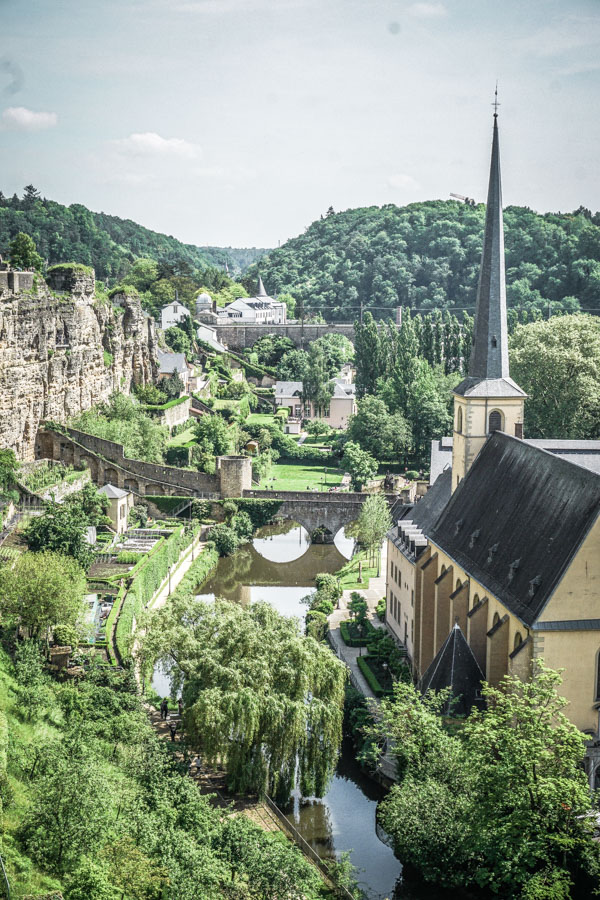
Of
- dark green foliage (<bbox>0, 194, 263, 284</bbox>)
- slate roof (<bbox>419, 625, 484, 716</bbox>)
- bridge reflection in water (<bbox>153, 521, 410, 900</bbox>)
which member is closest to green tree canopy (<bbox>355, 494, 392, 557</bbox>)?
bridge reflection in water (<bbox>153, 521, 410, 900</bbox>)

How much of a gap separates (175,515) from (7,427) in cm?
1232

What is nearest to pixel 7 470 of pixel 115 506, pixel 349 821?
pixel 115 506

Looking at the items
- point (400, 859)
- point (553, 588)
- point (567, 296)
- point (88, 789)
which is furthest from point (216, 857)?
point (567, 296)

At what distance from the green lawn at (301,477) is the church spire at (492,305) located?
38611 mm

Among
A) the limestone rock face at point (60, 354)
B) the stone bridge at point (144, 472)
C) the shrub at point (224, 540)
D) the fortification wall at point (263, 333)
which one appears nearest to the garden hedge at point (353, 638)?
the shrub at point (224, 540)

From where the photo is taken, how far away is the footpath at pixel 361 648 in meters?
35.3

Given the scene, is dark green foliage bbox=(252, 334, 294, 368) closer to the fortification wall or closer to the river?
the fortification wall

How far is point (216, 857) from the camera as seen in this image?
25922 millimetres

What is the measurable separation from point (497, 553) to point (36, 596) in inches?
647

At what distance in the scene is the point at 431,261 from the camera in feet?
525

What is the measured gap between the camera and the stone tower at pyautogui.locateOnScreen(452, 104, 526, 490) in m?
41.8

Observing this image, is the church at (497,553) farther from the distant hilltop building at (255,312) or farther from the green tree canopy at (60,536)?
the distant hilltop building at (255,312)

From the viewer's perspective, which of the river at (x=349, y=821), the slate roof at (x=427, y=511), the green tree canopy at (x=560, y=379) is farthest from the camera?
the green tree canopy at (x=560, y=379)

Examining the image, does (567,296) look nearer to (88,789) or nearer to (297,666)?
(297,666)
